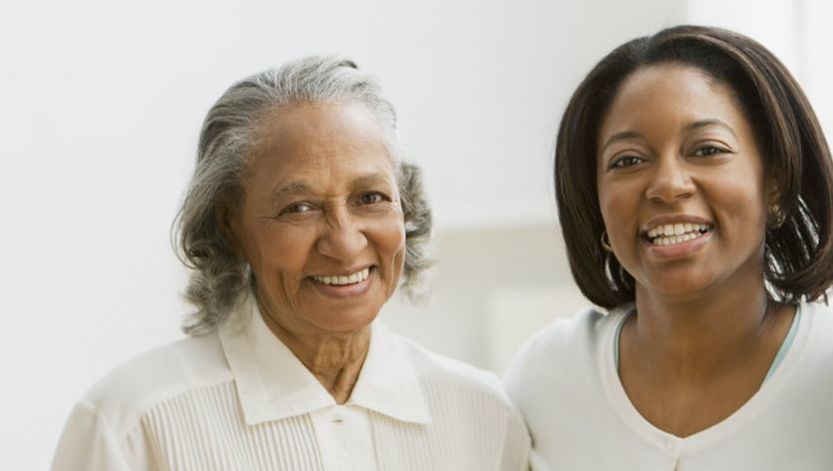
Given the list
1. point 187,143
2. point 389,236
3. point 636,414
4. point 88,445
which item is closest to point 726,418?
point 636,414

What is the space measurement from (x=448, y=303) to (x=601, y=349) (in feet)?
6.53

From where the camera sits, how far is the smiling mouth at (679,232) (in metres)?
2.00

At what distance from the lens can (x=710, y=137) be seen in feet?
6.54

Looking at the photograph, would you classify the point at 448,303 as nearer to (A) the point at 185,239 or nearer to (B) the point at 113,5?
(B) the point at 113,5

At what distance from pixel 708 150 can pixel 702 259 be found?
0.57 feet

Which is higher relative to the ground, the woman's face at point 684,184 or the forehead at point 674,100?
the forehead at point 674,100

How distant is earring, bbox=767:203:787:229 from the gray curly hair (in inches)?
24.3

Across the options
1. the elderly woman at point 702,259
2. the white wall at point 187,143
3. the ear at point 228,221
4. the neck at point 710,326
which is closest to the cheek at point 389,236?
the ear at point 228,221

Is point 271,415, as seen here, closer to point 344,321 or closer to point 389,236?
point 344,321

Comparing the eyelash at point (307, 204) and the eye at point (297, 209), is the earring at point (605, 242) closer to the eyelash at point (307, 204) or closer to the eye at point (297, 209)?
the eyelash at point (307, 204)

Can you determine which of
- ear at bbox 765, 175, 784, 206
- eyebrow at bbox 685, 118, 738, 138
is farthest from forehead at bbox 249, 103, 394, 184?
ear at bbox 765, 175, 784, 206

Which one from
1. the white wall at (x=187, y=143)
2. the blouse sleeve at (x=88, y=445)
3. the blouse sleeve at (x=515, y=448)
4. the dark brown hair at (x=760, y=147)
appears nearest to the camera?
the blouse sleeve at (x=88, y=445)

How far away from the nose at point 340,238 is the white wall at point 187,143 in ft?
5.08

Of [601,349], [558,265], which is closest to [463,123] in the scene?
[558,265]
